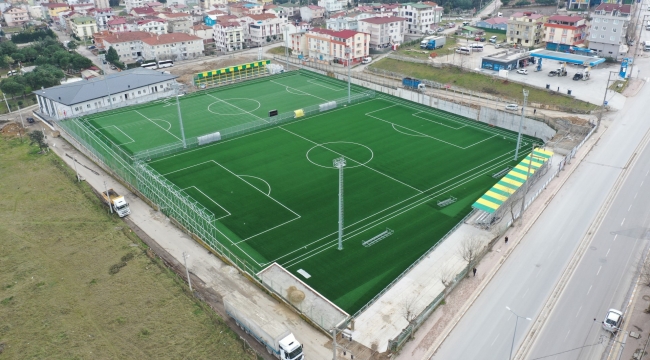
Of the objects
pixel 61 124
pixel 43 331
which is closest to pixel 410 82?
pixel 61 124

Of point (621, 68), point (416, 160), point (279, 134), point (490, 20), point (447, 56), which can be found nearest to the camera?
point (416, 160)

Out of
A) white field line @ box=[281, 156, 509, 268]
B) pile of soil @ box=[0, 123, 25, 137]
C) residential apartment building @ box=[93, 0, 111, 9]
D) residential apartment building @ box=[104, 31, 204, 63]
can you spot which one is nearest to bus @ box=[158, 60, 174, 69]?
residential apartment building @ box=[104, 31, 204, 63]

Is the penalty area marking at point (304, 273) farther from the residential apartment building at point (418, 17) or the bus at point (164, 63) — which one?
the residential apartment building at point (418, 17)

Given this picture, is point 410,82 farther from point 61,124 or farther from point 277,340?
point 277,340

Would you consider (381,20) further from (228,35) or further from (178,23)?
(178,23)

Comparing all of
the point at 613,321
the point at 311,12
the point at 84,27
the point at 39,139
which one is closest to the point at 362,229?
the point at 613,321

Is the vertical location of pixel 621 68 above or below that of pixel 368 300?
above

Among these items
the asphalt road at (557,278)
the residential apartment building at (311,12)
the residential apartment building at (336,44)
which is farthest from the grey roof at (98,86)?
the residential apartment building at (311,12)
